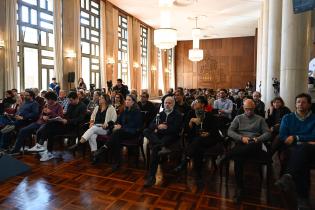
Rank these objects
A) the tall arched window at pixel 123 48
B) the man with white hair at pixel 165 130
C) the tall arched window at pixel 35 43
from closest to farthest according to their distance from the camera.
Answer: the man with white hair at pixel 165 130 < the tall arched window at pixel 35 43 < the tall arched window at pixel 123 48

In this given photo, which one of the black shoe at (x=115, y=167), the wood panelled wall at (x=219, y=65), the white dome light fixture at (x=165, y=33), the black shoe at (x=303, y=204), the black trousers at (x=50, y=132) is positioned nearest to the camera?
the black shoe at (x=303, y=204)

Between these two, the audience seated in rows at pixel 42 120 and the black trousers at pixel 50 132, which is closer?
the black trousers at pixel 50 132

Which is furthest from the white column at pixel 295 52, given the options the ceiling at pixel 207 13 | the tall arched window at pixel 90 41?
the tall arched window at pixel 90 41

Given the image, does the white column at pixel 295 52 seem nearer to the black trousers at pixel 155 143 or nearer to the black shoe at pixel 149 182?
the black trousers at pixel 155 143

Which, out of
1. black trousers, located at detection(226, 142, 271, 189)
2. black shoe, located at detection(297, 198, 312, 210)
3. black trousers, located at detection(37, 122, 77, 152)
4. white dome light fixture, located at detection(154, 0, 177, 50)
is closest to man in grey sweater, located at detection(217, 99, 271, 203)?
black trousers, located at detection(226, 142, 271, 189)

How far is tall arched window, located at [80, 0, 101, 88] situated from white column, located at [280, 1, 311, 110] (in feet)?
26.3

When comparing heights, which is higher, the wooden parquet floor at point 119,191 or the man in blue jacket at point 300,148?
the man in blue jacket at point 300,148

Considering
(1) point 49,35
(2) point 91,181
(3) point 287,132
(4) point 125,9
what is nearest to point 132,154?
(2) point 91,181

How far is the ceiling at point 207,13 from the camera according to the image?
11.3 meters

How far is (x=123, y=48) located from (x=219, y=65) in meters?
9.36

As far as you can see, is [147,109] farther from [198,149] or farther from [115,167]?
[198,149]

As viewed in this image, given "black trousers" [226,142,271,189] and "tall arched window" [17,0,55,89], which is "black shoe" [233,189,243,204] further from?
"tall arched window" [17,0,55,89]

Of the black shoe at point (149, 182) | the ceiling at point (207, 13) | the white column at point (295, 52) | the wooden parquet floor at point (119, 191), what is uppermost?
the ceiling at point (207, 13)

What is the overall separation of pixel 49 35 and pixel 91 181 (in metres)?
7.13
